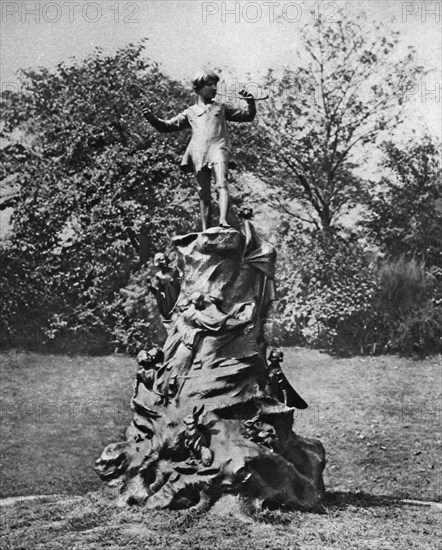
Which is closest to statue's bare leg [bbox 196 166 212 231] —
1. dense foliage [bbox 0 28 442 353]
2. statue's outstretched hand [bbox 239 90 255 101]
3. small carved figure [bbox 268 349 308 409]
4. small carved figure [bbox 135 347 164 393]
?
statue's outstretched hand [bbox 239 90 255 101]

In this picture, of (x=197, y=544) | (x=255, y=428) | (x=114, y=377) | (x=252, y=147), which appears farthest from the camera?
(x=252, y=147)

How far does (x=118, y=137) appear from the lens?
2206cm

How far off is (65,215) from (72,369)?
3943mm

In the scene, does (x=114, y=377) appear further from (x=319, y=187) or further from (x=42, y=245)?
(x=319, y=187)

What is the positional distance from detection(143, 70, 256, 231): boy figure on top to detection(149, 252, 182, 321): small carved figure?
643 mm

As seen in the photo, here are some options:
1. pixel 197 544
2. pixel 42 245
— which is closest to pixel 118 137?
pixel 42 245

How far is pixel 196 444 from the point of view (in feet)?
26.9

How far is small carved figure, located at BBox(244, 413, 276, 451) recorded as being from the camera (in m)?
8.37

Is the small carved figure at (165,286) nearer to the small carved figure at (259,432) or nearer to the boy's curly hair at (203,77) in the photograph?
the small carved figure at (259,432)

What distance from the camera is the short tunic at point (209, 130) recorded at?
980 centimetres

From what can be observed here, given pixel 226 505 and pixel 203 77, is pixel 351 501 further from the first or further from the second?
pixel 203 77

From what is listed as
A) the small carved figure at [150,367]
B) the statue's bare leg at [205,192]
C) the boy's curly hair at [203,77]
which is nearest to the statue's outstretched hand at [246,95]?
the boy's curly hair at [203,77]

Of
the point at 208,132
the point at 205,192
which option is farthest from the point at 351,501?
the point at 208,132

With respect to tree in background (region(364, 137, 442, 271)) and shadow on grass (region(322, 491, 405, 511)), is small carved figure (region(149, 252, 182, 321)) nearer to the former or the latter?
shadow on grass (region(322, 491, 405, 511))
